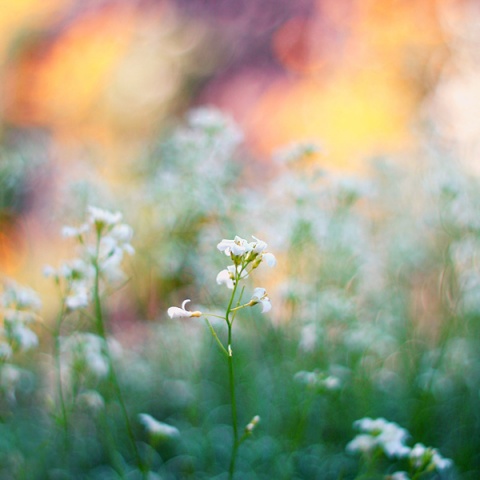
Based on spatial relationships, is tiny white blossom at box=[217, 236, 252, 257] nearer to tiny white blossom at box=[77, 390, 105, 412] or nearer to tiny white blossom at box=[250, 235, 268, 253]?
tiny white blossom at box=[250, 235, 268, 253]

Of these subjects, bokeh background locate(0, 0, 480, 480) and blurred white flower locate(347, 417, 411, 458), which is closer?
blurred white flower locate(347, 417, 411, 458)

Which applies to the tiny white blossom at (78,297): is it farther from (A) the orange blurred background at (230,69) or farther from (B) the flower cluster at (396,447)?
(A) the orange blurred background at (230,69)

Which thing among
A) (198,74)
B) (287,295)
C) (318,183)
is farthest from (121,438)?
(198,74)

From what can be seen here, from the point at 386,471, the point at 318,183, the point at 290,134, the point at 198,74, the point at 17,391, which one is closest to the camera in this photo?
the point at 386,471

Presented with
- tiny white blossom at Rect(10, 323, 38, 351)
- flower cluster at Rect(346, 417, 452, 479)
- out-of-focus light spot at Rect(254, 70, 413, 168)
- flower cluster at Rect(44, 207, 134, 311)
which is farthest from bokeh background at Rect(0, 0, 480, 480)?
flower cluster at Rect(44, 207, 134, 311)

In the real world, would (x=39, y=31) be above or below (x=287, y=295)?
above

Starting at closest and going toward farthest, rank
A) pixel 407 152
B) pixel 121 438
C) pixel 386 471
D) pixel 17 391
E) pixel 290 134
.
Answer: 1. pixel 386 471
2. pixel 121 438
3. pixel 17 391
4. pixel 407 152
5. pixel 290 134

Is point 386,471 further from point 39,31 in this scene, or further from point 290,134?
point 39,31

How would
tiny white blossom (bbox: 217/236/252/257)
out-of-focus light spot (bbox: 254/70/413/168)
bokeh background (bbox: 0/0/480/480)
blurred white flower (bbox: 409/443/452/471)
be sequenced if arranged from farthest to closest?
out-of-focus light spot (bbox: 254/70/413/168) → bokeh background (bbox: 0/0/480/480) → blurred white flower (bbox: 409/443/452/471) → tiny white blossom (bbox: 217/236/252/257)

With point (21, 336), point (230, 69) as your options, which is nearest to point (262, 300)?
point (21, 336)
